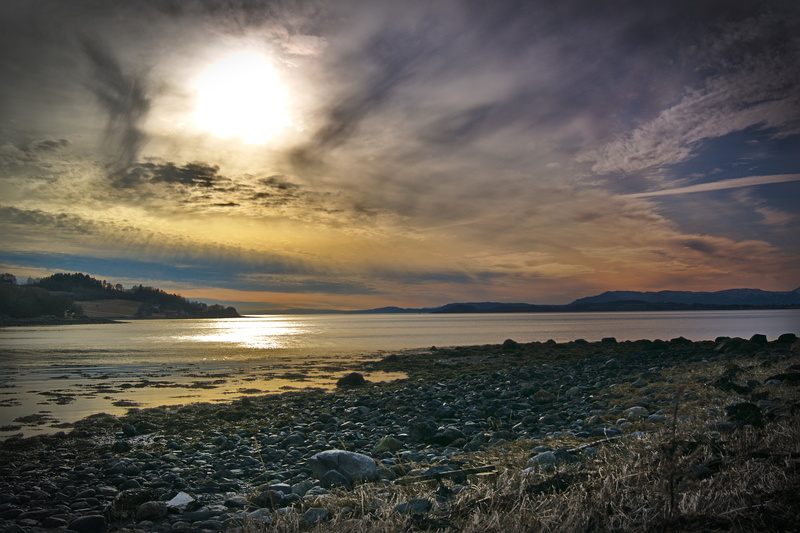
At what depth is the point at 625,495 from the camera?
396cm

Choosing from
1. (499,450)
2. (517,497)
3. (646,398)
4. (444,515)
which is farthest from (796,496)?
(646,398)

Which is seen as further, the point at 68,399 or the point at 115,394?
the point at 115,394

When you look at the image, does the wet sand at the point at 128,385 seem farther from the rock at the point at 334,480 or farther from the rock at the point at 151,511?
the rock at the point at 334,480

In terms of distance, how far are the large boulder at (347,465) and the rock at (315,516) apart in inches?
75.7

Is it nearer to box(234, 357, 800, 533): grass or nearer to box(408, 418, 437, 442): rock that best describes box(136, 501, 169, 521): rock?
box(234, 357, 800, 533): grass

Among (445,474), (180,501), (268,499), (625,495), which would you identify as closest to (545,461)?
(445,474)

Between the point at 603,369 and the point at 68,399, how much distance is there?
71.9 feet

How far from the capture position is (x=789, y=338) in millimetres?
23188

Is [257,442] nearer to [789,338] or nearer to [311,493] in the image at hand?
[311,493]

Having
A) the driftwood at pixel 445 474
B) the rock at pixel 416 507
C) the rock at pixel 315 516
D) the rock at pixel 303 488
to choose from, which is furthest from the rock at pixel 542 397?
the rock at pixel 315 516

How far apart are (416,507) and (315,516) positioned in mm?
1042

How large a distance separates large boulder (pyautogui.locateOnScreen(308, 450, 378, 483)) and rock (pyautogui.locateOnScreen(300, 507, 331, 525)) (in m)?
1.92

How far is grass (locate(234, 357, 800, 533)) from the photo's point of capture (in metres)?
3.47

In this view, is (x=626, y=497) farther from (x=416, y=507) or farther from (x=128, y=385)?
(x=128, y=385)
